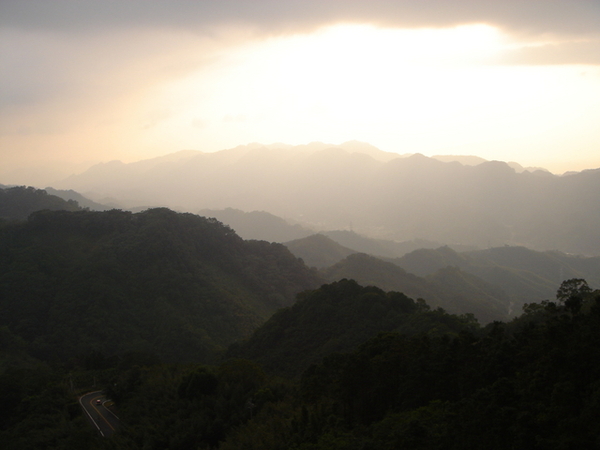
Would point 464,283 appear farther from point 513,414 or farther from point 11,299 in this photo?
point 513,414

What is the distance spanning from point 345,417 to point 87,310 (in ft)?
156

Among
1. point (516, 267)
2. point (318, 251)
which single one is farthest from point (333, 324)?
point (516, 267)

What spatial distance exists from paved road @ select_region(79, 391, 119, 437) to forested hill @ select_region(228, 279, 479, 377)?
558 inches

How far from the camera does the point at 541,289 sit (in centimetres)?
11475

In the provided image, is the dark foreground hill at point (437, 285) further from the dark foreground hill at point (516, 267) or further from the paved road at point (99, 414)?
the paved road at point (99, 414)

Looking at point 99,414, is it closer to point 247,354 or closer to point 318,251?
point 247,354

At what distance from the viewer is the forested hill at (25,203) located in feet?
342

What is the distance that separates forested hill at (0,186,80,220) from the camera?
10421 cm

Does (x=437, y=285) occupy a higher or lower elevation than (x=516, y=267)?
higher

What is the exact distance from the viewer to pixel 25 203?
107250 mm

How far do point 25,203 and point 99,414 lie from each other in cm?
9520

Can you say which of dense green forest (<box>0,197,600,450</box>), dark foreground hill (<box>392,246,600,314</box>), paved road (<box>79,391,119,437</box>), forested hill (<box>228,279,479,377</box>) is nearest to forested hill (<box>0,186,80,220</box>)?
dense green forest (<box>0,197,600,450</box>)

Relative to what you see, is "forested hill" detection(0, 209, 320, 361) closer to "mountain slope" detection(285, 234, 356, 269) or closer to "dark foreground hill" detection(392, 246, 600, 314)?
"mountain slope" detection(285, 234, 356, 269)

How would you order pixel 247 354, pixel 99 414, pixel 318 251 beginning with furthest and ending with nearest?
1. pixel 318 251
2. pixel 247 354
3. pixel 99 414
